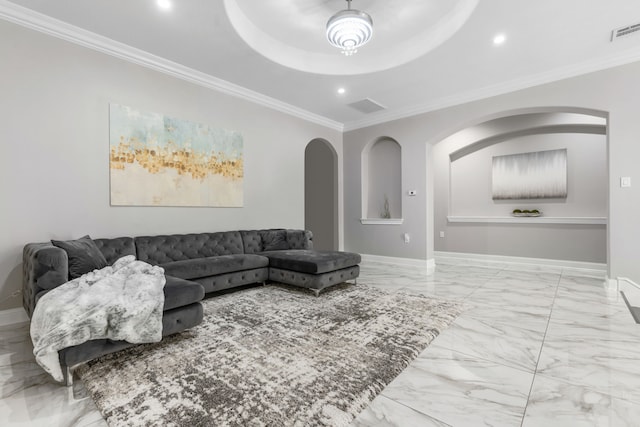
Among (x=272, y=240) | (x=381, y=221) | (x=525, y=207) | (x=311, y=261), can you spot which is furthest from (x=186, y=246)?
(x=525, y=207)

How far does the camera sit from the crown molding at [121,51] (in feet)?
9.78

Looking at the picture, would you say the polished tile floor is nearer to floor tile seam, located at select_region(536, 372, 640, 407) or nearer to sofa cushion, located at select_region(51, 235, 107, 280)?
floor tile seam, located at select_region(536, 372, 640, 407)

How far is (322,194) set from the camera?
7.17 meters

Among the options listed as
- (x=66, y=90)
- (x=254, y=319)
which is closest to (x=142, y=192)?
(x=66, y=90)

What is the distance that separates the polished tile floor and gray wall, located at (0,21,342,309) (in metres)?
1.02

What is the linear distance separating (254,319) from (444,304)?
2092 mm

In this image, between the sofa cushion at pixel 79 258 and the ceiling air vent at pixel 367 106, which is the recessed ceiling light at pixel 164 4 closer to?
the sofa cushion at pixel 79 258

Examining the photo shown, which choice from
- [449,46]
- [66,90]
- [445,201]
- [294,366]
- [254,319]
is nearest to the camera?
[294,366]

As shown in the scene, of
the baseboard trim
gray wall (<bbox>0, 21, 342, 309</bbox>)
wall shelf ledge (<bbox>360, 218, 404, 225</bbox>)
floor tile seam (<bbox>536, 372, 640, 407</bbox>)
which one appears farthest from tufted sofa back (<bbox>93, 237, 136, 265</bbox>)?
the baseboard trim

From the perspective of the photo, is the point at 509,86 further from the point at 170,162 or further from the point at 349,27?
the point at 170,162

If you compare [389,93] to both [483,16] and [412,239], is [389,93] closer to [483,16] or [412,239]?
[483,16]

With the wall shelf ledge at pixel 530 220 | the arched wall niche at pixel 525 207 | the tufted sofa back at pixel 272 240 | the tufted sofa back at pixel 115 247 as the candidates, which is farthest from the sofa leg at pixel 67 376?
the wall shelf ledge at pixel 530 220

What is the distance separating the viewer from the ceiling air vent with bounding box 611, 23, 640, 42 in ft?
10.8

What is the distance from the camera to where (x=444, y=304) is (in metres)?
3.39
